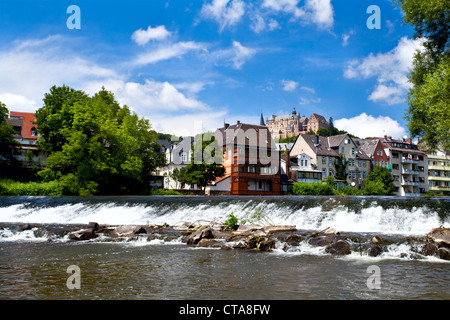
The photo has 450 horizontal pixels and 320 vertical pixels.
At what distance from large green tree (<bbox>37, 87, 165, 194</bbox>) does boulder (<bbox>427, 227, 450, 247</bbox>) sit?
38.4m

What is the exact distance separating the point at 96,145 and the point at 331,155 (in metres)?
54.6

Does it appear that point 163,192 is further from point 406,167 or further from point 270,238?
point 406,167

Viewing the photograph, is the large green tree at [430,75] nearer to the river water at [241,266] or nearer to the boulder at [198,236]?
the river water at [241,266]

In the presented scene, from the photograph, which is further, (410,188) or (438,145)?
(410,188)

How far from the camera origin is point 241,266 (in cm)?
1045

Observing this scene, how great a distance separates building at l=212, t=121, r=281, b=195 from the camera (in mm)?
64812

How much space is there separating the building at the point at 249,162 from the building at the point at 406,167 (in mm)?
37472

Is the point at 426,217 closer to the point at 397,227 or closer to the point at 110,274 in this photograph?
the point at 397,227

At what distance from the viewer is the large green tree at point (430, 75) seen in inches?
937

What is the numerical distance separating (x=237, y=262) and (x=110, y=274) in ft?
12.0

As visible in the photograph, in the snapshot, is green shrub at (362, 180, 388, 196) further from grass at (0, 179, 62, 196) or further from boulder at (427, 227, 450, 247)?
boulder at (427, 227, 450, 247)

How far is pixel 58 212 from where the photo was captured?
96.8 ft

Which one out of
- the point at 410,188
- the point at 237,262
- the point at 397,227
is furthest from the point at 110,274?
the point at 410,188
